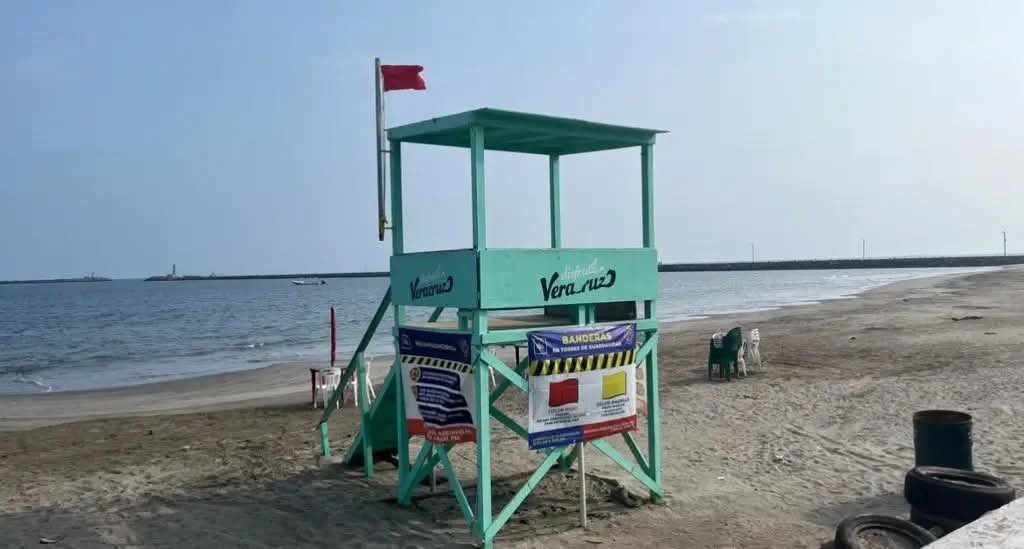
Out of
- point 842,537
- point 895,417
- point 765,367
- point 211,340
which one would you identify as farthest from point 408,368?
point 211,340

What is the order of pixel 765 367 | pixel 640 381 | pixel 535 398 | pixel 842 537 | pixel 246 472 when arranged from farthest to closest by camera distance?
pixel 765 367 < pixel 640 381 < pixel 246 472 < pixel 535 398 < pixel 842 537

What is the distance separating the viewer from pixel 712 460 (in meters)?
9.89

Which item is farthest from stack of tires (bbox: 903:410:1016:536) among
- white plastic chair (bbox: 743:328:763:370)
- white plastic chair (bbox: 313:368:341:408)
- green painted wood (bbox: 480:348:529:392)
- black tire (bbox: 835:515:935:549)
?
white plastic chair (bbox: 313:368:341:408)

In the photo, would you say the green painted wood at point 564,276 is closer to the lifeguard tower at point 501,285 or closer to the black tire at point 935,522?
the lifeguard tower at point 501,285

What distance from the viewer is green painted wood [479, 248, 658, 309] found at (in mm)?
6902

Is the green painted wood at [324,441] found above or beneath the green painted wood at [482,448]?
beneath

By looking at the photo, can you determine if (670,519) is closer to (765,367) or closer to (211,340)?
(765,367)

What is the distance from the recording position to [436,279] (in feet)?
24.5

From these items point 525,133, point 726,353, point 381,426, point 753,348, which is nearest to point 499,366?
point 525,133

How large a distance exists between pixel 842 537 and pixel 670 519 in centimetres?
241

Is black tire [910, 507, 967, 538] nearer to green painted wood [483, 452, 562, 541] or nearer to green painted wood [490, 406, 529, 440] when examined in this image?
green painted wood [483, 452, 562, 541]

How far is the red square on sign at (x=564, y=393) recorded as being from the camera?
723 centimetres

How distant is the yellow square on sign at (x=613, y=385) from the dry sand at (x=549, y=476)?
1.23 meters

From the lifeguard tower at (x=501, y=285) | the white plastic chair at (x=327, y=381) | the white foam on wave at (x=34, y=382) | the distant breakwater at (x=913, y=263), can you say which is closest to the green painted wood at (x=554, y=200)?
the lifeguard tower at (x=501, y=285)
